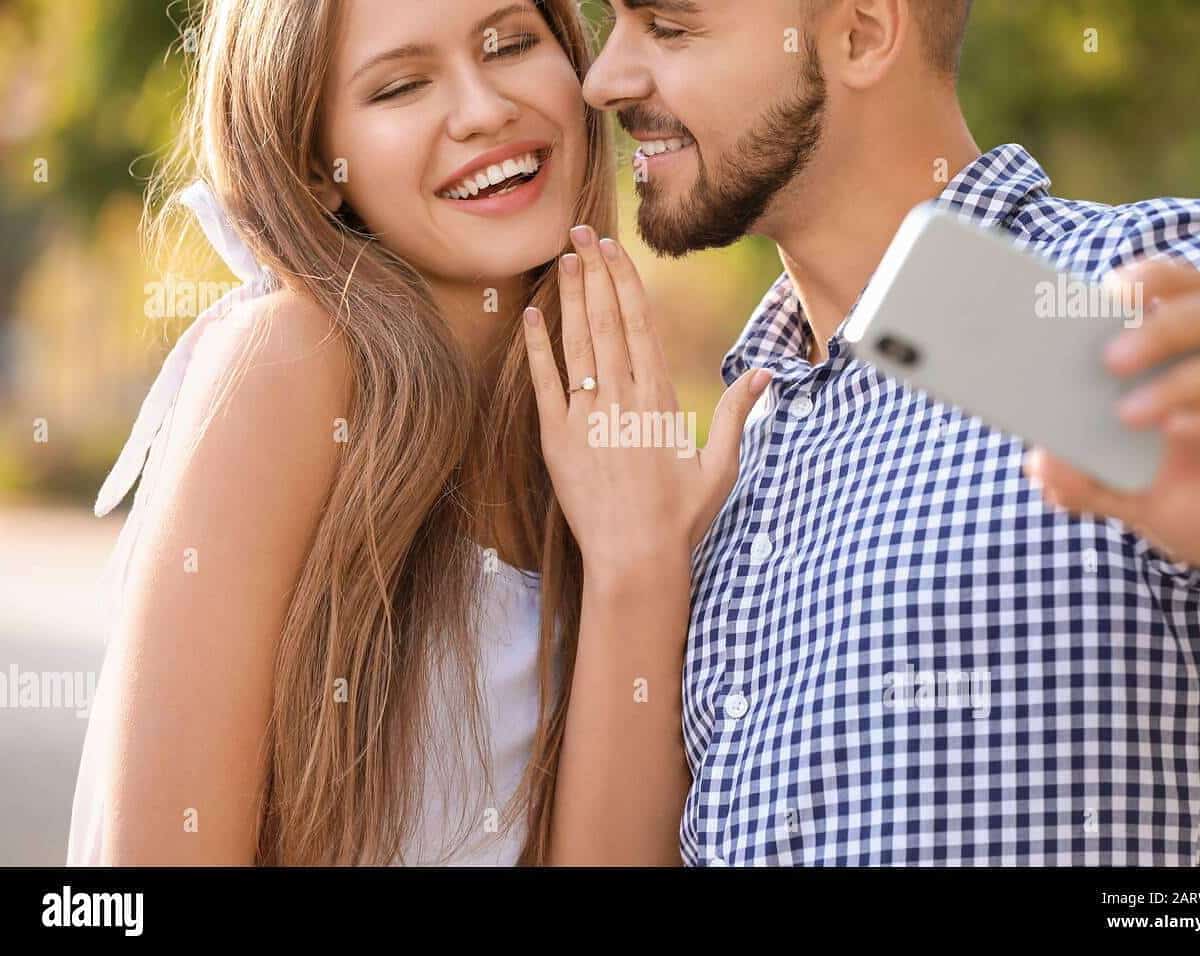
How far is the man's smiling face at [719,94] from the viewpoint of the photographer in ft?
7.64

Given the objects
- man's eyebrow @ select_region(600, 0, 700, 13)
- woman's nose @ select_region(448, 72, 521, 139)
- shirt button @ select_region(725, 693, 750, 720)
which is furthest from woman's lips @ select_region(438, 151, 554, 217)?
shirt button @ select_region(725, 693, 750, 720)

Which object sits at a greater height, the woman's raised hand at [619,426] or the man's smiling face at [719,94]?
the man's smiling face at [719,94]

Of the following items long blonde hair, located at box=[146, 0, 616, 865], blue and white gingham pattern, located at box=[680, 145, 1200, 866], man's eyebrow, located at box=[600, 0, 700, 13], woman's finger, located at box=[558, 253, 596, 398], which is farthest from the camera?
man's eyebrow, located at box=[600, 0, 700, 13]

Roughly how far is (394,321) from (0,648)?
578 cm

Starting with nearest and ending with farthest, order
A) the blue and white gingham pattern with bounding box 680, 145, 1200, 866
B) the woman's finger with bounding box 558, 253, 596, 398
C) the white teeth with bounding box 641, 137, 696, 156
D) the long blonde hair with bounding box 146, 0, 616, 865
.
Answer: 1. the blue and white gingham pattern with bounding box 680, 145, 1200, 866
2. the long blonde hair with bounding box 146, 0, 616, 865
3. the woman's finger with bounding box 558, 253, 596, 398
4. the white teeth with bounding box 641, 137, 696, 156

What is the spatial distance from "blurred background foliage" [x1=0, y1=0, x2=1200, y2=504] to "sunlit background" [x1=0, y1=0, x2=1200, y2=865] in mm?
12

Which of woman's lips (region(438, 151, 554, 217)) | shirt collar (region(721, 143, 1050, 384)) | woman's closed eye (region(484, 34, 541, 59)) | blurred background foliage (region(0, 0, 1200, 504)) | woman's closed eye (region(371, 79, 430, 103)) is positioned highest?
blurred background foliage (region(0, 0, 1200, 504))

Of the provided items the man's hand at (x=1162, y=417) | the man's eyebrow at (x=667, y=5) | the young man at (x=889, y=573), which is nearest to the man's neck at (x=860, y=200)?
the young man at (x=889, y=573)

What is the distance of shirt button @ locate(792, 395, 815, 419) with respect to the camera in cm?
217

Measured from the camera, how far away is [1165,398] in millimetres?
1156

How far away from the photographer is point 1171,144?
7.08 meters

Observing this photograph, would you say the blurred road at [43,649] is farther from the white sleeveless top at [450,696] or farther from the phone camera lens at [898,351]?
the phone camera lens at [898,351]

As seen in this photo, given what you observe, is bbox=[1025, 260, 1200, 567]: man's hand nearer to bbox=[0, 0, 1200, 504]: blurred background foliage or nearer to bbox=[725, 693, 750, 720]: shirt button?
bbox=[725, 693, 750, 720]: shirt button

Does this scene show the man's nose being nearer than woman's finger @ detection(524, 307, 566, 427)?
No
